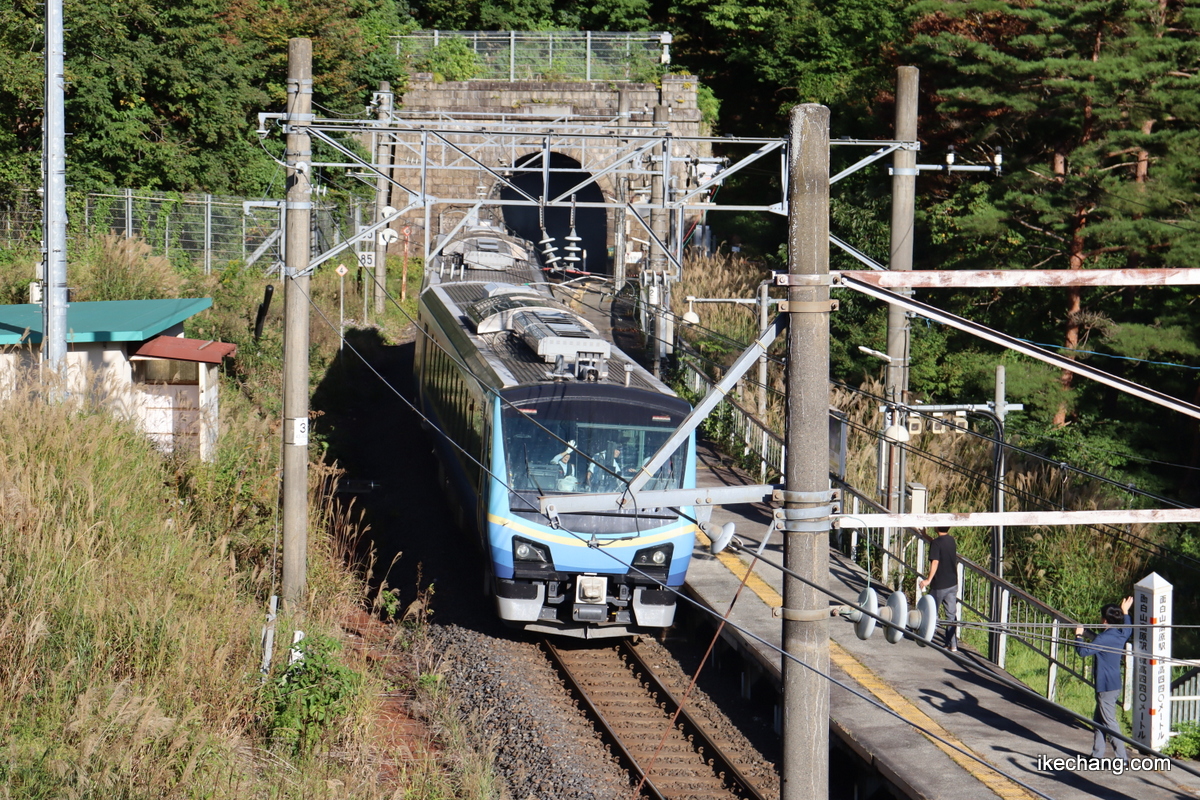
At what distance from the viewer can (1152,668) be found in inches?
372

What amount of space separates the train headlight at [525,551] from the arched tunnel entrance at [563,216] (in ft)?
88.0

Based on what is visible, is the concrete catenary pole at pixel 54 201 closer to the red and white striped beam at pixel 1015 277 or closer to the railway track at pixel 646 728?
the railway track at pixel 646 728

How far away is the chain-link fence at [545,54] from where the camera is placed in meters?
36.8

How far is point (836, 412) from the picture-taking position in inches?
637

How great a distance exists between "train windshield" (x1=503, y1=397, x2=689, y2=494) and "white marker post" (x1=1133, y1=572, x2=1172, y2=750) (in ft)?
14.6

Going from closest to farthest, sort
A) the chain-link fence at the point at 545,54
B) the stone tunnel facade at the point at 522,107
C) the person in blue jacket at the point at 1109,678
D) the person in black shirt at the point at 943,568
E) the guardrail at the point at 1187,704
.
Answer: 1. the person in blue jacket at the point at 1109,678
2. the guardrail at the point at 1187,704
3. the person in black shirt at the point at 943,568
4. the stone tunnel facade at the point at 522,107
5. the chain-link fence at the point at 545,54

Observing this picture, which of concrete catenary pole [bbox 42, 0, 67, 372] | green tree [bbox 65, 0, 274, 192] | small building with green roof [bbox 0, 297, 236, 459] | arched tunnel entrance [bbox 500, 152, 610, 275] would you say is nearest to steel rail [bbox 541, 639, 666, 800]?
small building with green roof [bbox 0, 297, 236, 459]

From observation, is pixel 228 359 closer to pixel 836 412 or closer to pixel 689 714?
pixel 836 412

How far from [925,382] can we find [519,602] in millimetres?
11129

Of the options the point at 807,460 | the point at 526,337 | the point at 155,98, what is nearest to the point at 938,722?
the point at 807,460

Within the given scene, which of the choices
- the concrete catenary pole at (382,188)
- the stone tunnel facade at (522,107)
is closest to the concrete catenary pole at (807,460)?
the concrete catenary pole at (382,188)

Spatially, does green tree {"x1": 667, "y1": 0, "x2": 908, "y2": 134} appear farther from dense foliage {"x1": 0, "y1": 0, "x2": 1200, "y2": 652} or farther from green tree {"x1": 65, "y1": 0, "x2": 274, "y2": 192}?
green tree {"x1": 65, "y1": 0, "x2": 274, "y2": 192}

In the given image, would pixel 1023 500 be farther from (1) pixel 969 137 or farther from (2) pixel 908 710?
(1) pixel 969 137

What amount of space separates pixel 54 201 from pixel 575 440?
5.72 meters
